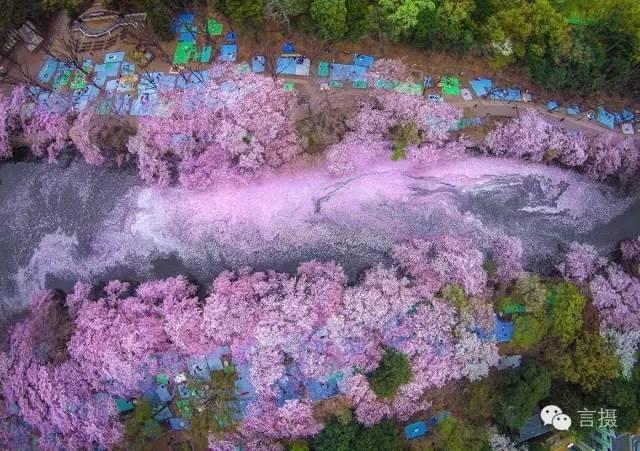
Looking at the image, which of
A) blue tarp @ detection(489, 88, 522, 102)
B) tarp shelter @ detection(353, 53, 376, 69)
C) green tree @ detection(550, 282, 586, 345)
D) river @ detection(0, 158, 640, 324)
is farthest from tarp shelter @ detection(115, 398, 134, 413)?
blue tarp @ detection(489, 88, 522, 102)

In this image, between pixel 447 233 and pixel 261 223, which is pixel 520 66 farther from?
pixel 261 223

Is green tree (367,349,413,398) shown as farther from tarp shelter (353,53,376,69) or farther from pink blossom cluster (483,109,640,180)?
tarp shelter (353,53,376,69)

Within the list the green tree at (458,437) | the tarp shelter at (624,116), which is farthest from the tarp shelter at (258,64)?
the green tree at (458,437)

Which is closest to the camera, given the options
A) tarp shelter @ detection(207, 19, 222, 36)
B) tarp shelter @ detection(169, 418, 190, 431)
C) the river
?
tarp shelter @ detection(169, 418, 190, 431)

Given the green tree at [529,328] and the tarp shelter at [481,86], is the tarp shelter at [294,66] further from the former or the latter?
the green tree at [529,328]

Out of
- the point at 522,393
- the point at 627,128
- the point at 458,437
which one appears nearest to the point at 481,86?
the point at 627,128
